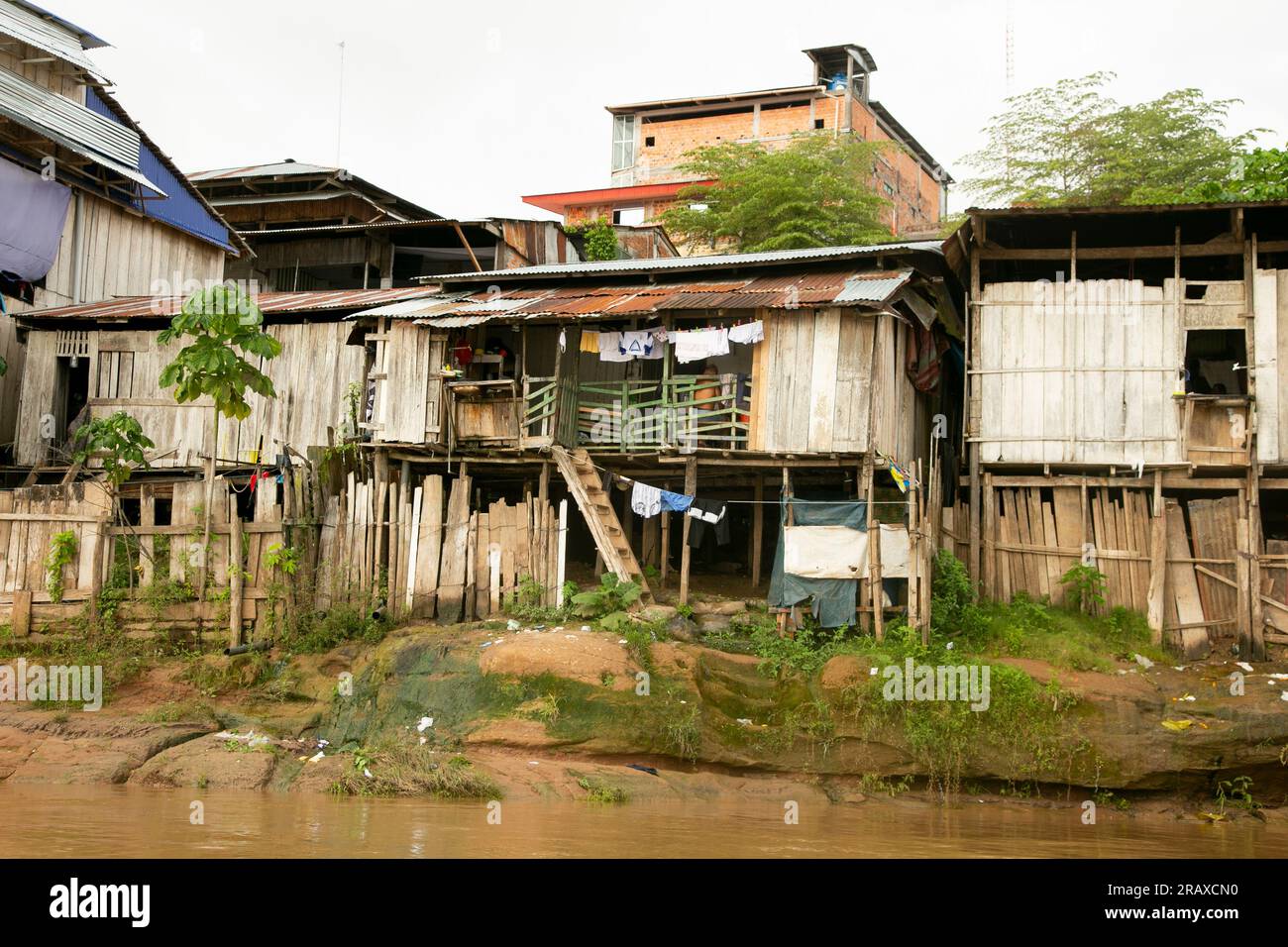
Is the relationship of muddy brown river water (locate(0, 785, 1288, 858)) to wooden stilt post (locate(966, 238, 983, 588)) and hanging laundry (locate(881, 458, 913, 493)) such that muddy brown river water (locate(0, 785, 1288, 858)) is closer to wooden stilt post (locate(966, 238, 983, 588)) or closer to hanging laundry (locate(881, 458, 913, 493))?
hanging laundry (locate(881, 458, 913, 493))

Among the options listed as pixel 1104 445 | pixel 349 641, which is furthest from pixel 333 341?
pixel 1104 445

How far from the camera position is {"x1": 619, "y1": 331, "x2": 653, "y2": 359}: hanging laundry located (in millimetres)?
18078

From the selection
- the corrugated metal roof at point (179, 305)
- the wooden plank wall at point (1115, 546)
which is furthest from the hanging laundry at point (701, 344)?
the corrugated metal roof at point (179, 305)

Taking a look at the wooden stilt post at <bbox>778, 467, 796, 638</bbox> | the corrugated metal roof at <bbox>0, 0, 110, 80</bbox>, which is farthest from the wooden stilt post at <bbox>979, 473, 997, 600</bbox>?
the corrugated metal roof at <bbox>0, 0, 110, 80</bbox>

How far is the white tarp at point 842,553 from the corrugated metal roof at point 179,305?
895 centimetres

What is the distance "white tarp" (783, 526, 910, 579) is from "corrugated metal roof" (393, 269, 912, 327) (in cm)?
316

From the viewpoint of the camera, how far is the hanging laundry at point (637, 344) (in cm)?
1808

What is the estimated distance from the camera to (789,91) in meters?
35.4

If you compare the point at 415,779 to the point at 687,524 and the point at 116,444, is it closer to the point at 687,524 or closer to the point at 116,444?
the point at 687,524

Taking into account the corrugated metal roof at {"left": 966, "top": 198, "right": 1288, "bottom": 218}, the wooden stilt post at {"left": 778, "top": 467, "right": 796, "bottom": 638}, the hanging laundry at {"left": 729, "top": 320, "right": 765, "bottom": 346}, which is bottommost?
the wooden stilt post at {"left": 778, "top": 467, "right": 796, "bottom": 638}

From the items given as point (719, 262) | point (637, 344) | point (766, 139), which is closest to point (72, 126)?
point (637, 344)

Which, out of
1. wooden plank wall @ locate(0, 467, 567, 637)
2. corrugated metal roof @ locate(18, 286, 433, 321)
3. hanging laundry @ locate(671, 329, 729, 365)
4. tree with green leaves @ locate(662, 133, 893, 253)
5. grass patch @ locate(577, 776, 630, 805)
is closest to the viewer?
grass patch @ locate(577, 776, 630, 805)

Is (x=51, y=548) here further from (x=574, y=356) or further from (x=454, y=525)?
(x=574, y=356)

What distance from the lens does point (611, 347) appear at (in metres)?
18.3
